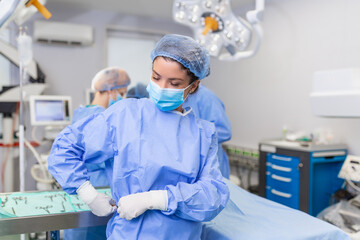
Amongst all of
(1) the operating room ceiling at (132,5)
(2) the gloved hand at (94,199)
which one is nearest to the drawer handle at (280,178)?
(1) the operating room ceiling at (132,5)

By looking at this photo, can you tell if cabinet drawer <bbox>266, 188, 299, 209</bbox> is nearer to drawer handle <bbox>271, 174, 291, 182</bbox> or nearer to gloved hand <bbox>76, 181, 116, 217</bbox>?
drawer handle <bbox>271, 174, 291, 182</bbox>

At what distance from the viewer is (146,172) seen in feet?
3.69

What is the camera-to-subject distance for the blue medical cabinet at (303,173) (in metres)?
3.01

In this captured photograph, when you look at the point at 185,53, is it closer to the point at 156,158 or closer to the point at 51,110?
the point at 156,158

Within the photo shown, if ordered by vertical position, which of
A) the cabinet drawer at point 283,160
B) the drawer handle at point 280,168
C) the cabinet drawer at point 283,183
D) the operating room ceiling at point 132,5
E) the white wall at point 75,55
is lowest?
the cabinet drawer at point 283,183

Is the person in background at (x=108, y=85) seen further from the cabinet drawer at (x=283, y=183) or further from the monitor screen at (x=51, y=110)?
the cabinet drawer at (x=283, y=183)

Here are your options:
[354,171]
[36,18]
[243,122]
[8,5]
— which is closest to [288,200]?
[354,171]

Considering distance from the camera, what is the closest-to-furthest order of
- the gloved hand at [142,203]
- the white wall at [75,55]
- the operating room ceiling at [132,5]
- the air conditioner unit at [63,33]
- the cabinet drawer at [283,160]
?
the gloved hand at [142,203] → the cabinet drawer at [283,160] → the air conditioner unit at [63,33] → the operating room ceiling at [132,5] → the white wall at [75,55]

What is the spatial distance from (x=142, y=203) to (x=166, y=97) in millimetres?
375

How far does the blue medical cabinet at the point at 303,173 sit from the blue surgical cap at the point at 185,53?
2.06 m

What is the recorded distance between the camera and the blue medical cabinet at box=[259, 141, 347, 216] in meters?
3.01

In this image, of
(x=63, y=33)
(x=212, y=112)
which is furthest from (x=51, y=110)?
(x=212, y=112)

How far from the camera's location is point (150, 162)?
44.3 inches

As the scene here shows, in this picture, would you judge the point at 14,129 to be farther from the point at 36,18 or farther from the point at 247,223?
the point at 247,223
